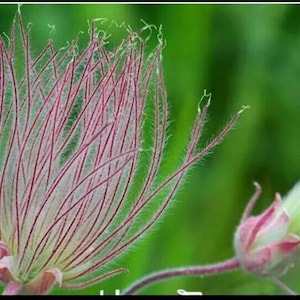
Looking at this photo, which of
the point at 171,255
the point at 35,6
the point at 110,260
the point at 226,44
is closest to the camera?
the point at 110,260

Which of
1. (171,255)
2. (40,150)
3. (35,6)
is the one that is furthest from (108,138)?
(35,6)

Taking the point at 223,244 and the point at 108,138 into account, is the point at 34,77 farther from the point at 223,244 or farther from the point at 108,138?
the point at 223,244

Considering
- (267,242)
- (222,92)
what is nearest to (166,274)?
(267,242)

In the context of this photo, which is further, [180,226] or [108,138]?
[180,226]

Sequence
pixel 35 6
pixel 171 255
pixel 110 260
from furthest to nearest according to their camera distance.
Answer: pixel 35 6
pixel 171 255
pixel 110 260

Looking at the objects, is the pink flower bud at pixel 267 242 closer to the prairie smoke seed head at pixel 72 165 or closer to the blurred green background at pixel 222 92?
the prairie smoke seed head at pixel 72 165

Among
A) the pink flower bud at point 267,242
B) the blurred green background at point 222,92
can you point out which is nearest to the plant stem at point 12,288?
the pink flower bud at point 267,242

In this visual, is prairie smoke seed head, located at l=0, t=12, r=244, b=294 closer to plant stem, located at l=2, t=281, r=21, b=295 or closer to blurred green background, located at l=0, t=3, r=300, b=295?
plant stem, located at l=2, t=281, r=21, b=295
